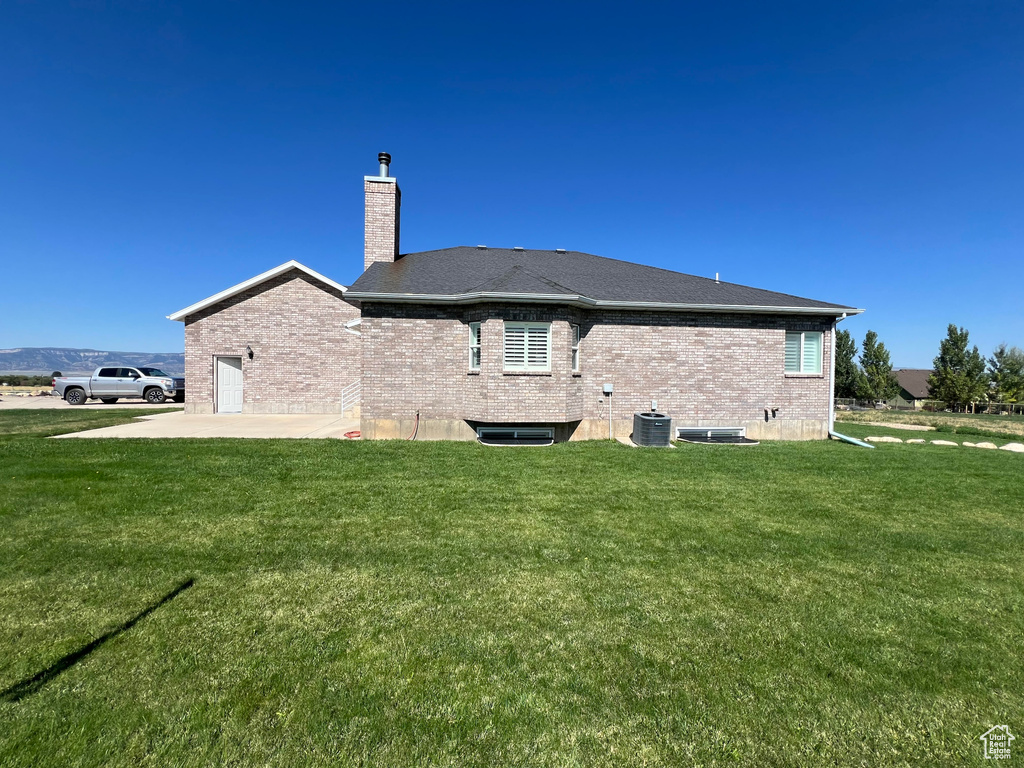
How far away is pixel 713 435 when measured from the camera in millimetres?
12039

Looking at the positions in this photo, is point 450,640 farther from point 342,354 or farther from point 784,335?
point 342,354

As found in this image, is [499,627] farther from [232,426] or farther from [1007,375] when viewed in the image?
[1007,375]

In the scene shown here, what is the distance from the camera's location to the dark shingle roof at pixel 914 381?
201ft

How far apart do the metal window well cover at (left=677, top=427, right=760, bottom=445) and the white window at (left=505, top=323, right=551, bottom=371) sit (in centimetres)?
439

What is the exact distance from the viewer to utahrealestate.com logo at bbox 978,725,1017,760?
2.13m

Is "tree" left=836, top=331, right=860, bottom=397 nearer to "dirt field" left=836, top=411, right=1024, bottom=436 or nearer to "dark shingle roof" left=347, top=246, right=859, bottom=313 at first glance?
"dirt field" left=836, top=411, right=1024, bottom=436

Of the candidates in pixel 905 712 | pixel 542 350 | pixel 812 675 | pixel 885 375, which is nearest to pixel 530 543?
pixel 812 675

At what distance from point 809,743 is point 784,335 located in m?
12.2

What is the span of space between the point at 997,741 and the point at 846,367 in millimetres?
53743

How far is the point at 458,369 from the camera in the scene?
36.8 feet

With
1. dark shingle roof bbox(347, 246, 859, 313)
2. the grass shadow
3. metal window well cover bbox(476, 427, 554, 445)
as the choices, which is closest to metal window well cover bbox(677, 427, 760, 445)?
dark shingle roof bbox(347, 246, 859, 313)

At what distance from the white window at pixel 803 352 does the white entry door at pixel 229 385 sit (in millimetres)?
18662

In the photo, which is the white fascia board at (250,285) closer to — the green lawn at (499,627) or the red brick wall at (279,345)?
the red brick wall at (279,345)

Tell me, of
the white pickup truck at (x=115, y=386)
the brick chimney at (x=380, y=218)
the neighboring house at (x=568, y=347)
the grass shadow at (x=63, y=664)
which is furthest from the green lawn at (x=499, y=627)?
the white pickup truck at (x=115, y=386)
